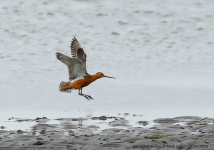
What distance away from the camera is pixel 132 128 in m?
7.18

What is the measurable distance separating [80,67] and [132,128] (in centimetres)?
240

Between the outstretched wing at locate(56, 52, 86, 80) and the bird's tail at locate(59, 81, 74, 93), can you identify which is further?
the bird's tail at locate(59, 81, 74, 93)

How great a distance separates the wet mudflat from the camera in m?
6.05

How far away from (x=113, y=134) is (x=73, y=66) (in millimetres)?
2721

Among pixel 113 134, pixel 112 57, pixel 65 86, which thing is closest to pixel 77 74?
pixel 65 86

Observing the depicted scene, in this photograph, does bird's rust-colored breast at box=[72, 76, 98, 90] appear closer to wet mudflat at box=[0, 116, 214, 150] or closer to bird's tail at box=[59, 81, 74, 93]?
bird's tail at box=[59, 81, 74, 93]

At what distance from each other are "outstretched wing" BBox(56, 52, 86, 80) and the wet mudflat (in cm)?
153

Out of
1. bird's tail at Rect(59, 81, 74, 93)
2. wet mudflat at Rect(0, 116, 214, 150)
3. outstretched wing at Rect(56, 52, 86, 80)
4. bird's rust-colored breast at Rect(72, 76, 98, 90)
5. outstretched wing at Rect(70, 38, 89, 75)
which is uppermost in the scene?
outstretched wing at Rect(70, 38, 89, 75)

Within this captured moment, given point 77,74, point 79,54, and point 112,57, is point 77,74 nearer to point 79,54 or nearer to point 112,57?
point 79,54

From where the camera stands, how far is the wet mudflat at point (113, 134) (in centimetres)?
605

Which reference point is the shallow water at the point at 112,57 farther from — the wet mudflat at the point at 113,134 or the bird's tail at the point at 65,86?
the wet mudflat at the point at 113,134

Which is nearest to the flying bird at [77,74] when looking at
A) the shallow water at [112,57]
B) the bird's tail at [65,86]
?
the bird's tail at [65,86]

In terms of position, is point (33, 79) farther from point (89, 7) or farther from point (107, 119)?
point (89, 7)

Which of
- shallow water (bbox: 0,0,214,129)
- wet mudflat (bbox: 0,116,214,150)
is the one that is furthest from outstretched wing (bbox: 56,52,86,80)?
wet mudflat (bbox: 0,116,214,150)
